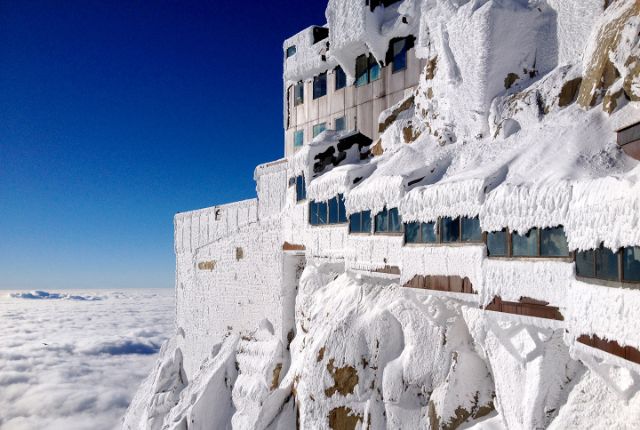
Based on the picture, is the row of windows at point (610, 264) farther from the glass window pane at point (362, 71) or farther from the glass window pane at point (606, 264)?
the glass window pane at point (362, 71)

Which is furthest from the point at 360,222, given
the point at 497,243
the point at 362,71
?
the point at 362,71

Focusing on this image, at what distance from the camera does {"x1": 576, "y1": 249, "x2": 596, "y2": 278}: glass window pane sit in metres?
8.80

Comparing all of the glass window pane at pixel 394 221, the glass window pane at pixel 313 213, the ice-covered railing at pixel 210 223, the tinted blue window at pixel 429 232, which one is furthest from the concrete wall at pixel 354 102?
the tinted blue window at pixel 429 232

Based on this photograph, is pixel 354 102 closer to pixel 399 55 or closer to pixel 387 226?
pixel 399 55

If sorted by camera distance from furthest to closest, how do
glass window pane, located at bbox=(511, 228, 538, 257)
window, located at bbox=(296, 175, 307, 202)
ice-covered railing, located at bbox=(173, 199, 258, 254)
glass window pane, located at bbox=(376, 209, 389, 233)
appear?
1. ice-covered railing, located at bbox=(173, 199, 258, 254)
2. window, located at bbox=(296, 175, 307, 202)
3. glass window pane, located at bbox=(376, 209, 389, 233)
4. glass window pane, located at bbox=(511, 228, 538, 257)

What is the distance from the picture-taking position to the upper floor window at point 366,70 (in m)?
26.3

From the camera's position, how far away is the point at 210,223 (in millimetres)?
32812

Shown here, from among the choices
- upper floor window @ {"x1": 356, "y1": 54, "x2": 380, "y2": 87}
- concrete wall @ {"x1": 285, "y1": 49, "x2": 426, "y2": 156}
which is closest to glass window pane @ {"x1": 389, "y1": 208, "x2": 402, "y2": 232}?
concrete wall @ {"x1": 285, "y1": 49, "x2": 426, "y2": 156}

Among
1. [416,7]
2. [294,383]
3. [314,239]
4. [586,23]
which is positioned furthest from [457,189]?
[416,7]

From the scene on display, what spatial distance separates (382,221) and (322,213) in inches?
195

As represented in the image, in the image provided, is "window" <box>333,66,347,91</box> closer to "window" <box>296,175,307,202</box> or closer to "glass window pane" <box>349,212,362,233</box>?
"window" <box>296,175,307,202</box>

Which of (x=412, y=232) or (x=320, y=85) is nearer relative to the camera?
(x=412, y=232)

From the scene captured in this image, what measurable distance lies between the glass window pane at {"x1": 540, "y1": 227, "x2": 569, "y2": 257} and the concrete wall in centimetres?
1516

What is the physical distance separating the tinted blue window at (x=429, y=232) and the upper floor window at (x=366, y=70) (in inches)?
565
